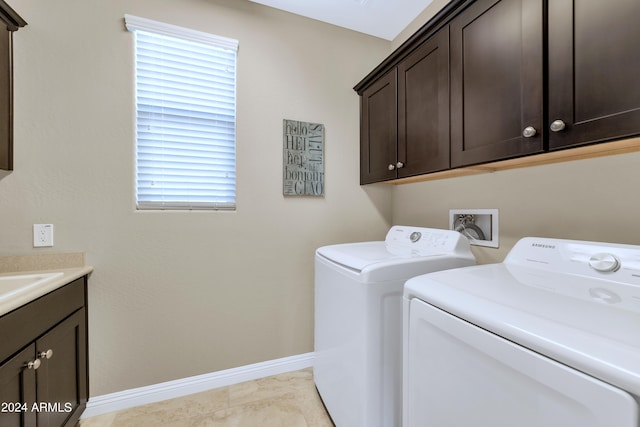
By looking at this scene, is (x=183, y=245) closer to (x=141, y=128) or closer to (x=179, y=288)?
(x=179, y=288)

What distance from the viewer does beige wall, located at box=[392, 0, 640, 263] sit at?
3.26 ft

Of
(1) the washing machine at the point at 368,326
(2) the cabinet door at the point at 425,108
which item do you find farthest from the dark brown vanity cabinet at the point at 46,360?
(2) the cabinet door at the point at 425,108

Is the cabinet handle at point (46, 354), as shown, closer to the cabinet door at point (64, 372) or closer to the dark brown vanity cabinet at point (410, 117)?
the cabinet door at point (64, 372)

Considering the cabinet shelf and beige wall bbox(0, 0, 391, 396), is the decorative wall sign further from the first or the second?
the cabinet shelf

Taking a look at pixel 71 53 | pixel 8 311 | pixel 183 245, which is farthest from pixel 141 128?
pixel 8 311

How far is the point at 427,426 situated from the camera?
79 cm

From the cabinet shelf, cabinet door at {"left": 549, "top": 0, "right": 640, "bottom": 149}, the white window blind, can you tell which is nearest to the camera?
cabinet door at {"left": 549, "top": 0, "right": 640, "bottom": 149}

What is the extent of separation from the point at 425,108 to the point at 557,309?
44.9 inches

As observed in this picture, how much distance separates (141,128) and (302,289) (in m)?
1.50

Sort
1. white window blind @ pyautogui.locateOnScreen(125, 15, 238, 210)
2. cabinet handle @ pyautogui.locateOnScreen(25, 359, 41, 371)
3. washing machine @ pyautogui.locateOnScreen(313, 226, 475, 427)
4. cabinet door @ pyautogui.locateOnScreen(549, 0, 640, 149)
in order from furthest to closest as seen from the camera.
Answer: white window blind @ pyautogui.locateOnScreen(125, 15, 238, 210)
washing machine @ pyautogui.locateOnScreen(313, 226, 475, 427)
cabinet handle @ pyautogui.locateOnScreen(25, 359, 41, 371)
cabinet door @ pyautogui.locateOnScreen(549, 0, 640, 149)

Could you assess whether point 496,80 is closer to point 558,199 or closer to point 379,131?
point 558,199

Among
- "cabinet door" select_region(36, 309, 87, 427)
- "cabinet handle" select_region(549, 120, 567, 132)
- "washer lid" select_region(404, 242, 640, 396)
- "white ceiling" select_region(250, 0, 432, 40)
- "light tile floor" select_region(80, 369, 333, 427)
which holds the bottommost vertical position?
"light tile floor" select_region(80, 369, 333, 427)

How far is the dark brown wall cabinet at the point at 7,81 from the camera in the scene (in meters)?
1.28

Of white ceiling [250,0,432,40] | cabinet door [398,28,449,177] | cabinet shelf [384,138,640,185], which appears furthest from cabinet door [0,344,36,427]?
white ceiling [250,0,432,40]
